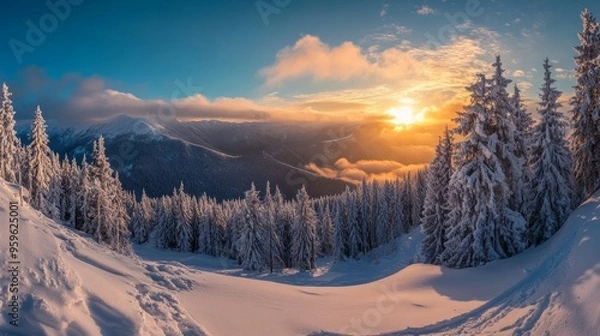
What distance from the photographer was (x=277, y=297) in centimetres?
1728

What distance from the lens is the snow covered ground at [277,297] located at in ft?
32.9

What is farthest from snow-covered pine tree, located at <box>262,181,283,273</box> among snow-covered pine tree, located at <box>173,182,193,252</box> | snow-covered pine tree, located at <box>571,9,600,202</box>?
snow-covered pine tree, located at <box>571,9,600,202</box>

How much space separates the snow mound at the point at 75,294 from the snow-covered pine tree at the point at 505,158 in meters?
19.4

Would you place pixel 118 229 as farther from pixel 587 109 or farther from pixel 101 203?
pixel 587 109

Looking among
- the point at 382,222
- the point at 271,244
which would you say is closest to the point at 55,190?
the point at 271,244

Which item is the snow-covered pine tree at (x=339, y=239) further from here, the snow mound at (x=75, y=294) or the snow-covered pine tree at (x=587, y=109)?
the snow mound at (x=75, y=294)

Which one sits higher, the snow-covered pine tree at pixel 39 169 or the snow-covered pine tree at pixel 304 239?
the snow-covered pine tree at pixel 39 169

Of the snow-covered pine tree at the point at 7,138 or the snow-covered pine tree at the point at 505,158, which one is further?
the snow-covered pine tree at the point at 7,138

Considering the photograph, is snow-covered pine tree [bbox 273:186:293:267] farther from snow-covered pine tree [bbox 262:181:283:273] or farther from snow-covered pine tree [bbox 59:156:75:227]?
snow-covered pine tree [bbox 59:156:75:227]

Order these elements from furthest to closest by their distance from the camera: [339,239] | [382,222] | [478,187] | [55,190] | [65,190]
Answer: [382,222] < [339,239] < [65,190] < [55,190] < [478,187]

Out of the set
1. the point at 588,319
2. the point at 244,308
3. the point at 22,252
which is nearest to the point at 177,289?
the point at 244,308

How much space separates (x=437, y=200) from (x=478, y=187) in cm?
983

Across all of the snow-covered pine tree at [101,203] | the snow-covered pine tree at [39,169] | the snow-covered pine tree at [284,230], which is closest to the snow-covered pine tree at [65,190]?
the snow-covered pine tree at [39,169]

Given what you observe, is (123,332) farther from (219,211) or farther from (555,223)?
(219,211)
